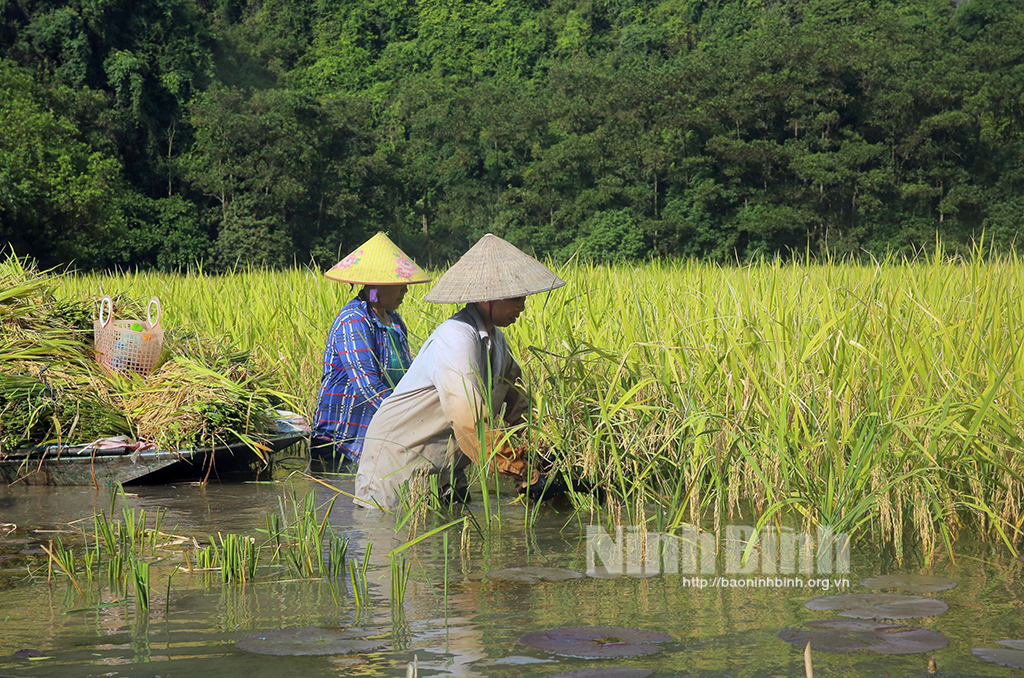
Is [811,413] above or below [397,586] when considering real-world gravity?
above

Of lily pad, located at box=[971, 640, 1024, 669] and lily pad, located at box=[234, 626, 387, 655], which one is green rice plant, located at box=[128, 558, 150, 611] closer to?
lily pad, located at box=[234, 626, 387, 655]

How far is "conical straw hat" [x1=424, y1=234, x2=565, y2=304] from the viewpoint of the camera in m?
3.32

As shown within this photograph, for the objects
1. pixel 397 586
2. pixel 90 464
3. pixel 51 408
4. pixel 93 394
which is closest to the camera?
pixel 397 586

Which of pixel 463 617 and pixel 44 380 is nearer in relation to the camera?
pixel 463 617

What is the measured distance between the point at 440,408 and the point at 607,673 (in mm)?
1550

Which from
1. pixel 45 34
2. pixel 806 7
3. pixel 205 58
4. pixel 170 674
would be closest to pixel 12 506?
pixel 170 674

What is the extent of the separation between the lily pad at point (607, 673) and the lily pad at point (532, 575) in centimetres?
73

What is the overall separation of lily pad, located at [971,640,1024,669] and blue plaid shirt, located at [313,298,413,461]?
2.49 meters

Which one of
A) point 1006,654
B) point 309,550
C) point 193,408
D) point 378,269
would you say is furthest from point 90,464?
point 1006,654

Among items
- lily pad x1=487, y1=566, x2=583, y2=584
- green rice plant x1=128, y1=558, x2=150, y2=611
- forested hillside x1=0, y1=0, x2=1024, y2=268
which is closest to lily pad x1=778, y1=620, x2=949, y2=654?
lily pad x1=487, y1=566, x2=583, y2=584

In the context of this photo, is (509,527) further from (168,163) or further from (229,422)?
(168,163)

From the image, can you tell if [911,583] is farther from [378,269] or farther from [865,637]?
[378,269]

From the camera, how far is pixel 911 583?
110 inches

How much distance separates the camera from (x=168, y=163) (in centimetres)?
2680
